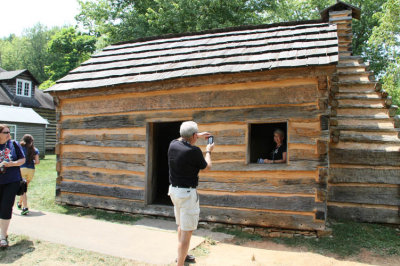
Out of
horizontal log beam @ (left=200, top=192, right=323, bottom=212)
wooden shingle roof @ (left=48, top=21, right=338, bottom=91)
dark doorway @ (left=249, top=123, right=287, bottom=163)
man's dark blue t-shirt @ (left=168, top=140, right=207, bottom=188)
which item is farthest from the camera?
dark doorway @ (left=249, top=123, right=287, bottom=163)

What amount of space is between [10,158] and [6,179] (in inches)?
12.7

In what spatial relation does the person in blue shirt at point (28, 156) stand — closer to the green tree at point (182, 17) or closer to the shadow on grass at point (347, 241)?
the shadow on grass at point (347, 241)

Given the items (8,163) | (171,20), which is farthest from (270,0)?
(8,163)

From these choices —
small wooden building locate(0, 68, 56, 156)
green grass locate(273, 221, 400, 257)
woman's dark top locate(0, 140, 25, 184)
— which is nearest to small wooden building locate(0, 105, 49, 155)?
small wooden building locate(0, 68, 56, 156)

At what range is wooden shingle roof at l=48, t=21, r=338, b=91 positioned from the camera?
6.12 metres

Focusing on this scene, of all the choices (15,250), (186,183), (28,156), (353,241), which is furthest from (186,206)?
(28,156)

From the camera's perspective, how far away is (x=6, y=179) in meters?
4.86

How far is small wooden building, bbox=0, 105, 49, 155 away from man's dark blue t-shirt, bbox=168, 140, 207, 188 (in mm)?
18514

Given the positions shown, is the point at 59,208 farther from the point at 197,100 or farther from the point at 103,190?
the point at 197,100

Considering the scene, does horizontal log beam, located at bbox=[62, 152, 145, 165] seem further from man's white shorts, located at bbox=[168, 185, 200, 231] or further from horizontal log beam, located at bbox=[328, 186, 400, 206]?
horizontal log beam, located at bbox=[328, 186, 400, 206]

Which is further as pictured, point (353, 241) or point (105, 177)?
point (105, 177)

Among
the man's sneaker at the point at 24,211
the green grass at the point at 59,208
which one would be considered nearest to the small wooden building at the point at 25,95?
the green grass at the point at 59,208

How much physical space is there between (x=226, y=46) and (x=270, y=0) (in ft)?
52.4

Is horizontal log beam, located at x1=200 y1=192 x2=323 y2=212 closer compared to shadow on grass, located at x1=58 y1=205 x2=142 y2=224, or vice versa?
horizontal log beam, located at x1=200 y1=192 x2=323 y2=212
